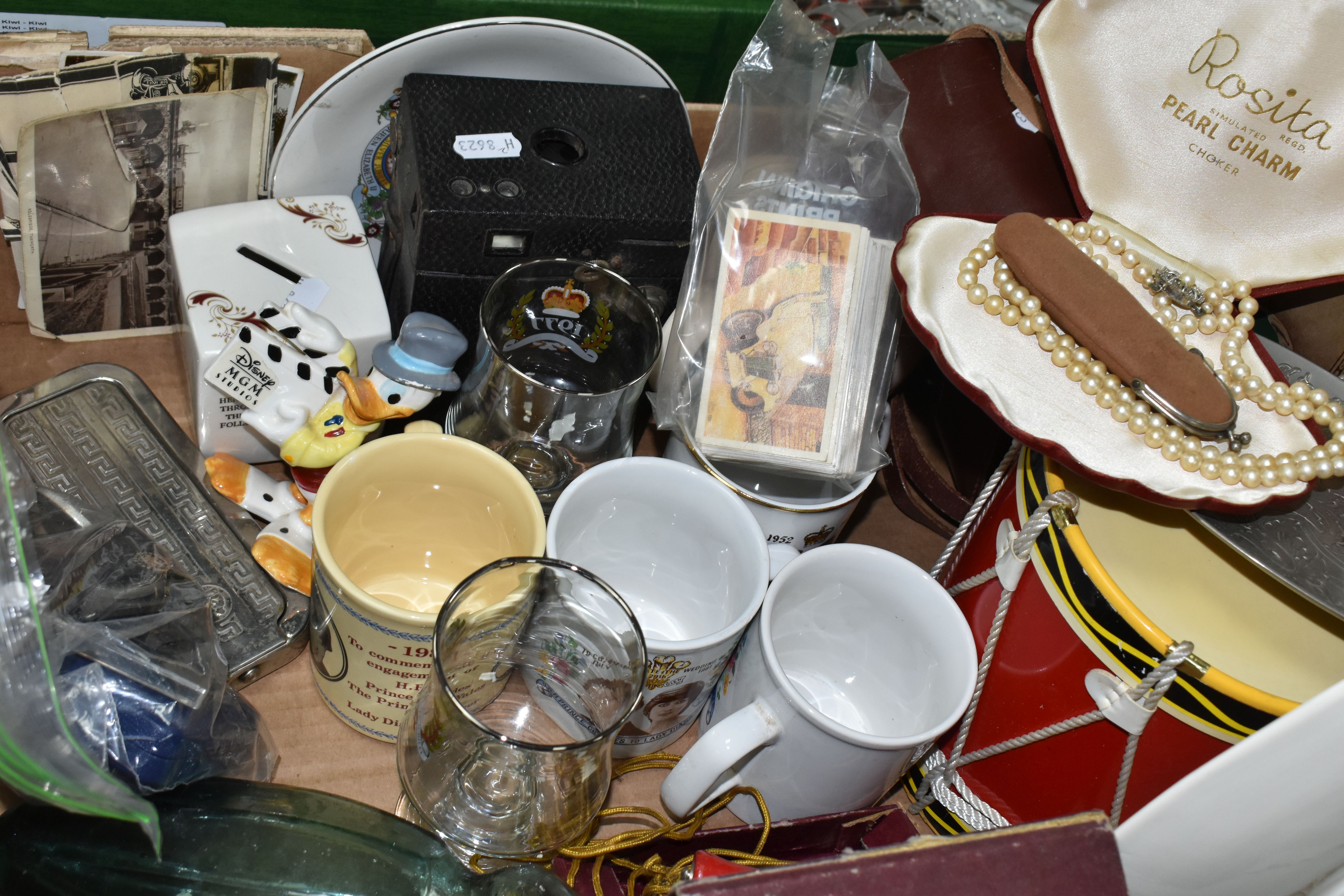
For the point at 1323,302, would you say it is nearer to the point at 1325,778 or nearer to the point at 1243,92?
the point at 1243,92

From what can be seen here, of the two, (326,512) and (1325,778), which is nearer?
(1325,778)

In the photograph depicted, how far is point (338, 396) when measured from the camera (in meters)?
0.54

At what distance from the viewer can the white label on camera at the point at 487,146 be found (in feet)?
1.83

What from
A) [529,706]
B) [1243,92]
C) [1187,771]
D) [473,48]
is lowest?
[529,706]

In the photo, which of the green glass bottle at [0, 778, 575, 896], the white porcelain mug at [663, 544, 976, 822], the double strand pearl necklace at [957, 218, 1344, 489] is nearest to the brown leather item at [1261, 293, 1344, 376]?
the double strand pearl necklace at [957, 218, 1344, 489]

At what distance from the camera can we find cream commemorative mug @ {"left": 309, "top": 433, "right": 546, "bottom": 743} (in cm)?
44

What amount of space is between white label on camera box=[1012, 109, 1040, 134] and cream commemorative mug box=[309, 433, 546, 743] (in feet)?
1.16

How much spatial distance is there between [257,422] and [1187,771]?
475 millimetres

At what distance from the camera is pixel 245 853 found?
41cm

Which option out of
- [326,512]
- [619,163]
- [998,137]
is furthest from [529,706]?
[998,137]

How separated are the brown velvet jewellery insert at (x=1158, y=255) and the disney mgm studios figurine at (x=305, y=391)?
253mm

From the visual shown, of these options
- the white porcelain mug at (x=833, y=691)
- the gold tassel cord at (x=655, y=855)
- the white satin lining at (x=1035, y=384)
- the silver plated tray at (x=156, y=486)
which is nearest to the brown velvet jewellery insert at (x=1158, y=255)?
the white satin lining at (x=1035, y=384)

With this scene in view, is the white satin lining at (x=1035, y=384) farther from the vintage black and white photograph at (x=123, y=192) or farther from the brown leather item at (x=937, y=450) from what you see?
the vintage black and white photograph at (x=123, y=192)

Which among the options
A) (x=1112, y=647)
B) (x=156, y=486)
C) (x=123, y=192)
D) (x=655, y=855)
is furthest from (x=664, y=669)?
(x=123, y=192)
